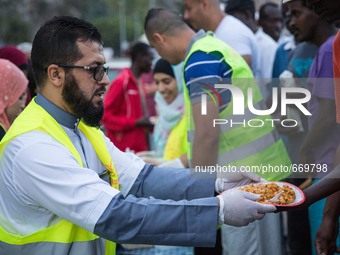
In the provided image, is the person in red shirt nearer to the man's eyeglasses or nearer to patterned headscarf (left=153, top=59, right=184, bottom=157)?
patterned headscarf (left=153, top=59, right=184, bottom=157)

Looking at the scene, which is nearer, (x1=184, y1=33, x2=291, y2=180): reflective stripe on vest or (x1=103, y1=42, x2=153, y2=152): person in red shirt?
(x1=184, y1=33, x2=291, y2=180): reflective stripe on vest

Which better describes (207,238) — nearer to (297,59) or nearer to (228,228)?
Result: (228,228)

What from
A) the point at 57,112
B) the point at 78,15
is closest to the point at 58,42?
the point at 57,112

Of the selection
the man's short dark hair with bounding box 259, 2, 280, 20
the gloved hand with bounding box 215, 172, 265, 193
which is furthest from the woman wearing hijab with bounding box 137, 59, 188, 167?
the man's short dark hair with bounding box 259, 2, 280, 20

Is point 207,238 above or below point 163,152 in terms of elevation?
above

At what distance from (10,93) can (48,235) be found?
1.73m

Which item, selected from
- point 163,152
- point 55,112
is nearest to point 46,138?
point 55,112

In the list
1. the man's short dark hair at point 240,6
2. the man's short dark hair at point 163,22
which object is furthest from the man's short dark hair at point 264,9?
the man's short dark hair at point 163,22

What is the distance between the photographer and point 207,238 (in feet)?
9.07

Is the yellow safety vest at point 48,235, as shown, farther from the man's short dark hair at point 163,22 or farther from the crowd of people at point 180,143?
the man's short dark hair at point 163,22

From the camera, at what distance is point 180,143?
5707mm

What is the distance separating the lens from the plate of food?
3.10 metres

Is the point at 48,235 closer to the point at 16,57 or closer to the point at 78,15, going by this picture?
the point at 16,57

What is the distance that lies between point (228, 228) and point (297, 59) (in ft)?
5.17
